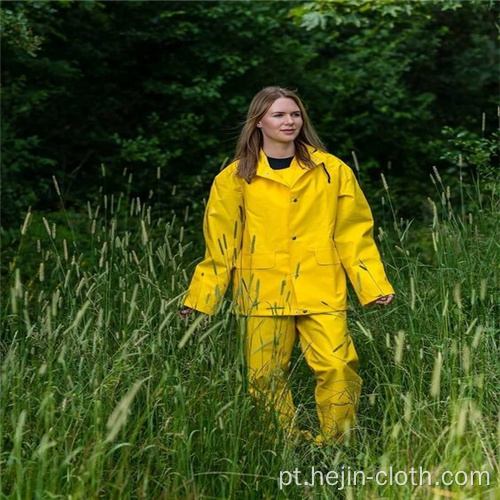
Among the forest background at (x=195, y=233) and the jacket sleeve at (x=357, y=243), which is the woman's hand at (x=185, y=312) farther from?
the jacket sleeve at (x=357, y=243)

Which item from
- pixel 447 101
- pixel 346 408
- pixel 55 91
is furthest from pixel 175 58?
pixel 346 408

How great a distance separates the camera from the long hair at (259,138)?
4320mm

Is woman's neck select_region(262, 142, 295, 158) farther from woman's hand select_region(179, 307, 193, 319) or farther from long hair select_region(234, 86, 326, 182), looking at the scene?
woman's hand select_region(179, 307, 193, 319)

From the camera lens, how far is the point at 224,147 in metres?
9.66

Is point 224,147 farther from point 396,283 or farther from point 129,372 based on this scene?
point 129,372

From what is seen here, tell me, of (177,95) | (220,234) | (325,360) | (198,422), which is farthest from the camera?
(177,95)

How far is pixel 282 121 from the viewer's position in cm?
429

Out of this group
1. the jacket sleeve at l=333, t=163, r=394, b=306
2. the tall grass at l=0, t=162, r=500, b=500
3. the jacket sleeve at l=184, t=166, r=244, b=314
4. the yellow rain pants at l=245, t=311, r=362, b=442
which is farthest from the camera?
the jacket sleeve at l=184, t=166, r=244, b=314

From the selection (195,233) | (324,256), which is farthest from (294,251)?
(195,233)

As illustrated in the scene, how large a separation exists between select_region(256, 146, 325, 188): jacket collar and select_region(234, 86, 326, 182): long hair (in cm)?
2

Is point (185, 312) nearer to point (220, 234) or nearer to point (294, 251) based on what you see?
point (220, 234)

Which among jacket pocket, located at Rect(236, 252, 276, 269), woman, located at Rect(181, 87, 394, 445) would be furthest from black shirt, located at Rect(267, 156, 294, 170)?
jacket pocket, located at Rect(236, 252, 276, 269)

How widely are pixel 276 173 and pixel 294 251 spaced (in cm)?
36

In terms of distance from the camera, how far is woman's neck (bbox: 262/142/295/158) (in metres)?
4.32
